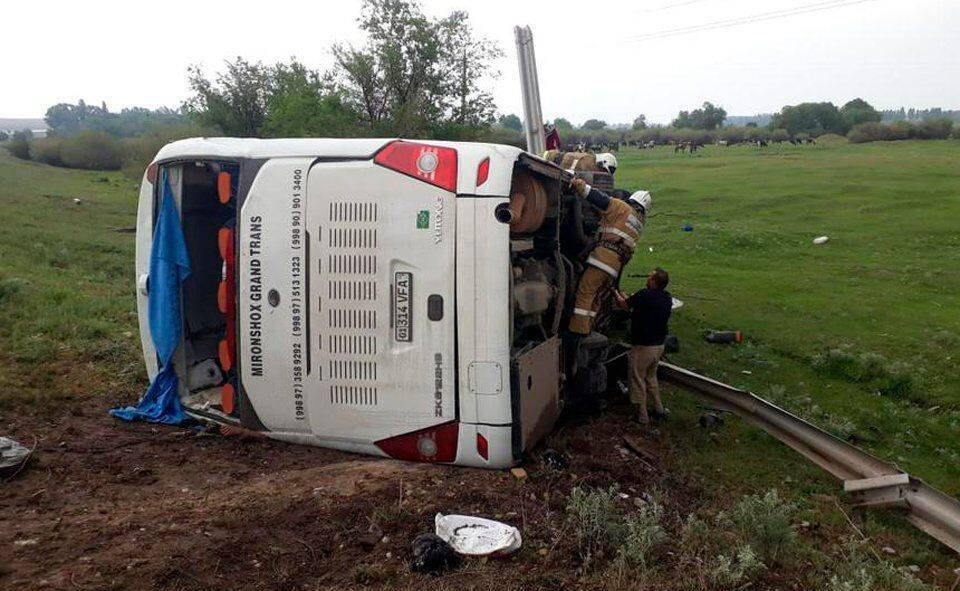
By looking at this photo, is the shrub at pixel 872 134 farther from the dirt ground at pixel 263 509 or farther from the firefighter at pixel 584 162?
the dirt ground at pixel 263 509

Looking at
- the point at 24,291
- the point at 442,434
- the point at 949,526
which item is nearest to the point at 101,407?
the point at 442,434

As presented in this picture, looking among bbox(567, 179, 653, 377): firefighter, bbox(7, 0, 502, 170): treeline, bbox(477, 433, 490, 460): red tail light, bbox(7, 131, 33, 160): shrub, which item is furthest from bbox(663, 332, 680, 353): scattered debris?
bbox(7, 131, 33, 160): shrub

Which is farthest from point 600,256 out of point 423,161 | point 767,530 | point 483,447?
point 767,530

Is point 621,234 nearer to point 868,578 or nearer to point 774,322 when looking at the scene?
point 868,578

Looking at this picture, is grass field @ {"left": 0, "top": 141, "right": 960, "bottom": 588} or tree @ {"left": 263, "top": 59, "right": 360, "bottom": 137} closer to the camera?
grass field @ {"left": 0, "top": 141, "right": 960, "bottom": 588}

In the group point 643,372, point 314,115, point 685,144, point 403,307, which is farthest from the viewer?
point 685,144

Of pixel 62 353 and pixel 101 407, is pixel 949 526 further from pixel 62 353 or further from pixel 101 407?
pixel 62 353

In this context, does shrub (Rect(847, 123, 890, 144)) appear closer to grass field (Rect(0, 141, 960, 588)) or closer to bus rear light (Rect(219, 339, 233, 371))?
grass field (Rect(0, 141, 960, 588))

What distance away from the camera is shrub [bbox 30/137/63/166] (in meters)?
38.5

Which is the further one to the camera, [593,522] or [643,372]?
[643,372]

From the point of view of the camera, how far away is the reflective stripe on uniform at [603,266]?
5797 mm

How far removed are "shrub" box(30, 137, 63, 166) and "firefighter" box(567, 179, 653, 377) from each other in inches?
1590

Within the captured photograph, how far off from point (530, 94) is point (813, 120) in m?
70.5

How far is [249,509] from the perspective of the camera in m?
3.75
